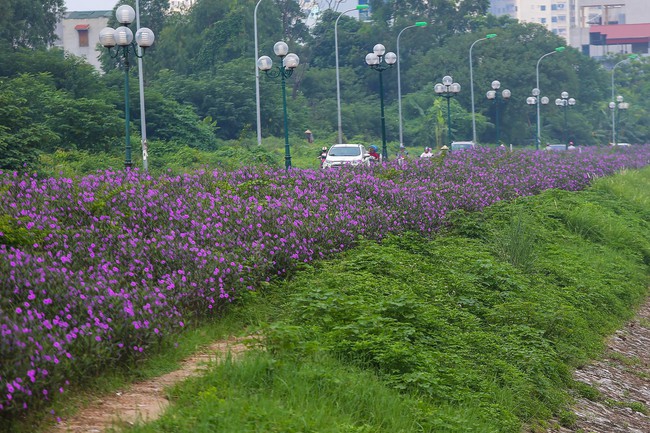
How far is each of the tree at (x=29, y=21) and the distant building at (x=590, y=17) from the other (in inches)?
3268

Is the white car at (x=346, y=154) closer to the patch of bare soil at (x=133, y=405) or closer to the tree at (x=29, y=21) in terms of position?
the tree at (x=29, y=21)

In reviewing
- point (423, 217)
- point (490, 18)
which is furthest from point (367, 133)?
point (423, 217)

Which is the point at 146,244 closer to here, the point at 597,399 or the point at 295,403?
the point at 295,403

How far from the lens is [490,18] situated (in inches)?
3142

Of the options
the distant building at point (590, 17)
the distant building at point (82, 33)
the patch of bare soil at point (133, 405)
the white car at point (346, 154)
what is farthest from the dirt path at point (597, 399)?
the distant building at point (590, 17)

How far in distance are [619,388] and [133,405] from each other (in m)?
6.67

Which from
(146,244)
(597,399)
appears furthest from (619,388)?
(146,244)

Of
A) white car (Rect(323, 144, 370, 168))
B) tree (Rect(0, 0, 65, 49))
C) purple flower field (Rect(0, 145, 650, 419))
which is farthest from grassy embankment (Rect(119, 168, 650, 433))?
tree (Rect(0, 0, 65, 49))

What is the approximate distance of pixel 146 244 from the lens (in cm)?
1018

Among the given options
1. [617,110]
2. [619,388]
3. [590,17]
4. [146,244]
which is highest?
[590,17]

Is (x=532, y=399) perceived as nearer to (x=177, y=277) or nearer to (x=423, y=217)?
(x=177, y=277)

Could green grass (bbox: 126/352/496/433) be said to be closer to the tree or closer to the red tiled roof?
the tree

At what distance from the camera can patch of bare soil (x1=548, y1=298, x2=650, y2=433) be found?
1042 centimetres

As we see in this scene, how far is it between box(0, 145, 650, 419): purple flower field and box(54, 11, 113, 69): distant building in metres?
59.9
